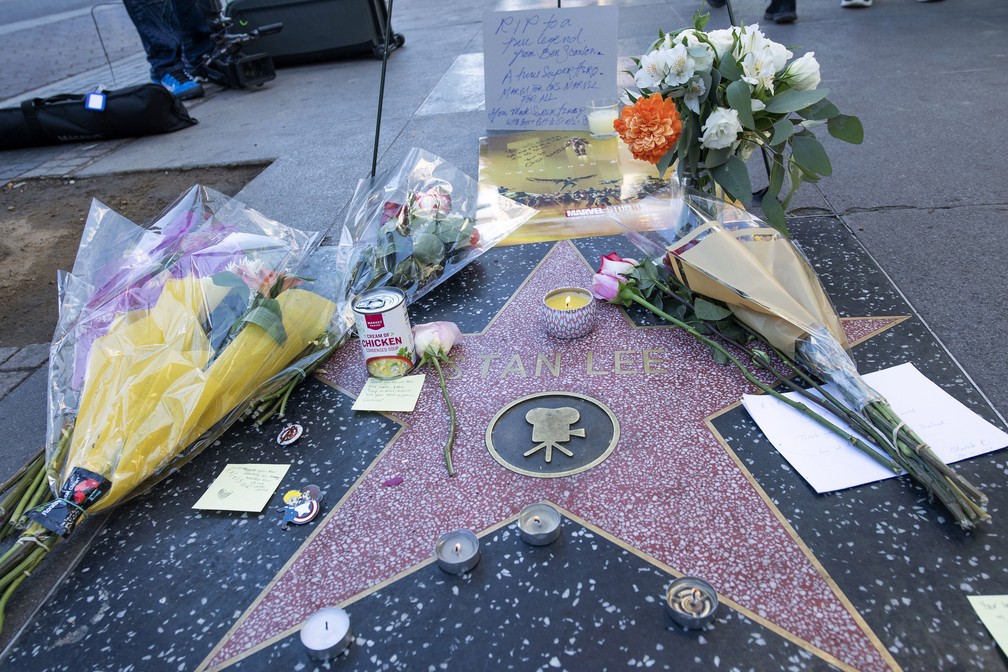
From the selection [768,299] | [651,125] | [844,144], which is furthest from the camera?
[844,144]

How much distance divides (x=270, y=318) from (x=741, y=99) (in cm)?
147

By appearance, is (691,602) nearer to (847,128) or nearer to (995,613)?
(995,613)

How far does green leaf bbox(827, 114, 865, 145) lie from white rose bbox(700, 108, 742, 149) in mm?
308

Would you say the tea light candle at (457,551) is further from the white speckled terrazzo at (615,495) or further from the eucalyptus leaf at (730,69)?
the eucalyptus leaf at (730,69)

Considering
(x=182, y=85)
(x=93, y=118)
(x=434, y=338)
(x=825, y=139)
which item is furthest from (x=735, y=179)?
(x=182, y=85)

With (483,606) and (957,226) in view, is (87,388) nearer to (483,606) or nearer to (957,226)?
(483,606)

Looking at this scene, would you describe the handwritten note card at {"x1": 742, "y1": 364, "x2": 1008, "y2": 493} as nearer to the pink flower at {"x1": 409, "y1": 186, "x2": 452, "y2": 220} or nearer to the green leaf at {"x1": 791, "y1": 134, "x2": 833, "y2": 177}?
the green leaf at {"x1": 791, "y1": 134, "x2": 833, "y2": 177}

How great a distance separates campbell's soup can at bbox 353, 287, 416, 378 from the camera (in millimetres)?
1796

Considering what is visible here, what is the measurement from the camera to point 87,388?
1676 mm

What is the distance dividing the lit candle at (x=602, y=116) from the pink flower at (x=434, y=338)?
1.98 meters

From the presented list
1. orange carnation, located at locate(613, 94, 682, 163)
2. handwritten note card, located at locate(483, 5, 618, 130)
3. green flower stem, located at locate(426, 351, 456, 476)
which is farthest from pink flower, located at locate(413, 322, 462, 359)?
handwritten note card, located at locate(483, 5, 618, 130)

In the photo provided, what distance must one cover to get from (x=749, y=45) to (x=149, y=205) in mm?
3528

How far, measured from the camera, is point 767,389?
1642 millimetres

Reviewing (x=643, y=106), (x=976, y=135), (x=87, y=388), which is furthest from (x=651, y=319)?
(x=976, y=135)
